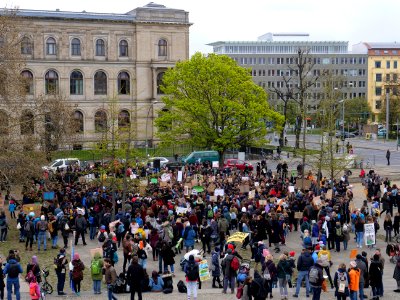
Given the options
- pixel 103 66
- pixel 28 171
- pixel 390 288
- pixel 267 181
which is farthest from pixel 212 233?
pixel 103 66

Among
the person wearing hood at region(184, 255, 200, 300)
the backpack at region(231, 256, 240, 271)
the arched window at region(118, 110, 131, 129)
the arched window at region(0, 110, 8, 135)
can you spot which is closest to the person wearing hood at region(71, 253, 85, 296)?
the person wearing hood at region(184, 255, 200, 300)

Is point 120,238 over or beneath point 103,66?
beneath

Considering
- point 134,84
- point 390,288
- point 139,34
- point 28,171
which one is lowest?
point 390,288

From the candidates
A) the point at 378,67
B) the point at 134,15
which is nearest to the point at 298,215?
the point at 134,15

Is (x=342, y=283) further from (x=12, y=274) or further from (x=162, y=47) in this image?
(x=162, y=47)

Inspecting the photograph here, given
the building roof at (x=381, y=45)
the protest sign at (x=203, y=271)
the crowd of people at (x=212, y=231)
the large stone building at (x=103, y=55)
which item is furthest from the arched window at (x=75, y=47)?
the building roof at (x=381, y=45)

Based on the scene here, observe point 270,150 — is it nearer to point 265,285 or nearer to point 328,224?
point 328,224

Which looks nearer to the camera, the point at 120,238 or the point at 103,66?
the point at 120,238

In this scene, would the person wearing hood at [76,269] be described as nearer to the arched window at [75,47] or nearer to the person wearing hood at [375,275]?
the person wearing hood at [375,275]

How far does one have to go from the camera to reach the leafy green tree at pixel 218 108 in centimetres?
5438

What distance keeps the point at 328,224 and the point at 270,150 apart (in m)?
41.4

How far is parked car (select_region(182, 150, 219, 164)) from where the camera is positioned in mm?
56719

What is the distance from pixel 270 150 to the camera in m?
68.6

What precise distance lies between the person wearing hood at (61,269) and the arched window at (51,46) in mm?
56776
